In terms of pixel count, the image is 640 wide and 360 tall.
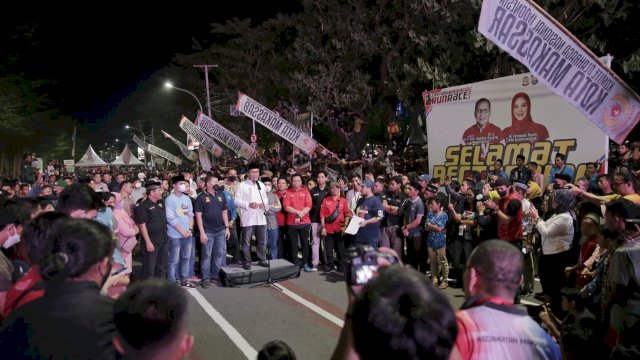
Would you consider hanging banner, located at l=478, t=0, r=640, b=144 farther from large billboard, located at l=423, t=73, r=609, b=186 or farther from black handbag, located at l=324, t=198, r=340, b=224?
black handbag, located at l=324, t=198, r=340, b=224

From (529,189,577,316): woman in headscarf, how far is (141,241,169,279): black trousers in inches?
236

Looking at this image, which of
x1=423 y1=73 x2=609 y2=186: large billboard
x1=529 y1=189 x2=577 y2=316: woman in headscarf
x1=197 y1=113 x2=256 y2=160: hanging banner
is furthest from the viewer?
x1=197 y1=113 x2=256 y2=160: hanging banner

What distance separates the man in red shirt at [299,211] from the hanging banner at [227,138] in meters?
8.60

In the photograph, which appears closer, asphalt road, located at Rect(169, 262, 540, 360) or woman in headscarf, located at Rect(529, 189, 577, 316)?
asphalt road, located at Rect(169, 262, 540, 360)

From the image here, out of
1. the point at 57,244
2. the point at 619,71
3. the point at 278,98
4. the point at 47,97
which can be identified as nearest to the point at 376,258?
the point at 57,244

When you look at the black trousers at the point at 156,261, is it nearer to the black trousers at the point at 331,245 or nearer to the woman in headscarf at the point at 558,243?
the black trousers at the point at 331,245

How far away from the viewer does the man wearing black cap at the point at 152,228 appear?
8523 millimetres

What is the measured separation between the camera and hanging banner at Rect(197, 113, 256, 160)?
747 inches

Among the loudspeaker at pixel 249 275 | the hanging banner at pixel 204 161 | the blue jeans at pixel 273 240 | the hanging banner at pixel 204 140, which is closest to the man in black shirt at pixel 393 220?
the loudspeaker at pixel 249 275

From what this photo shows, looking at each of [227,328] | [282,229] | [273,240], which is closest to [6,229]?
[227,328]

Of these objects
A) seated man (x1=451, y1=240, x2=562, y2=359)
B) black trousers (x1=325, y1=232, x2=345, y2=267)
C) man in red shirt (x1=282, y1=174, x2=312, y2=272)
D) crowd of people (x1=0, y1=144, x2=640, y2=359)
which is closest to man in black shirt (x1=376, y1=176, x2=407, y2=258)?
crowd of people (x1=0, y1=144, x2=640, y2=359)

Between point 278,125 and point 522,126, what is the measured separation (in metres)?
6.82

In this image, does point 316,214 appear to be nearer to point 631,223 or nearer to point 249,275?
point 249,275

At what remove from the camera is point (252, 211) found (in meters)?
10.1
